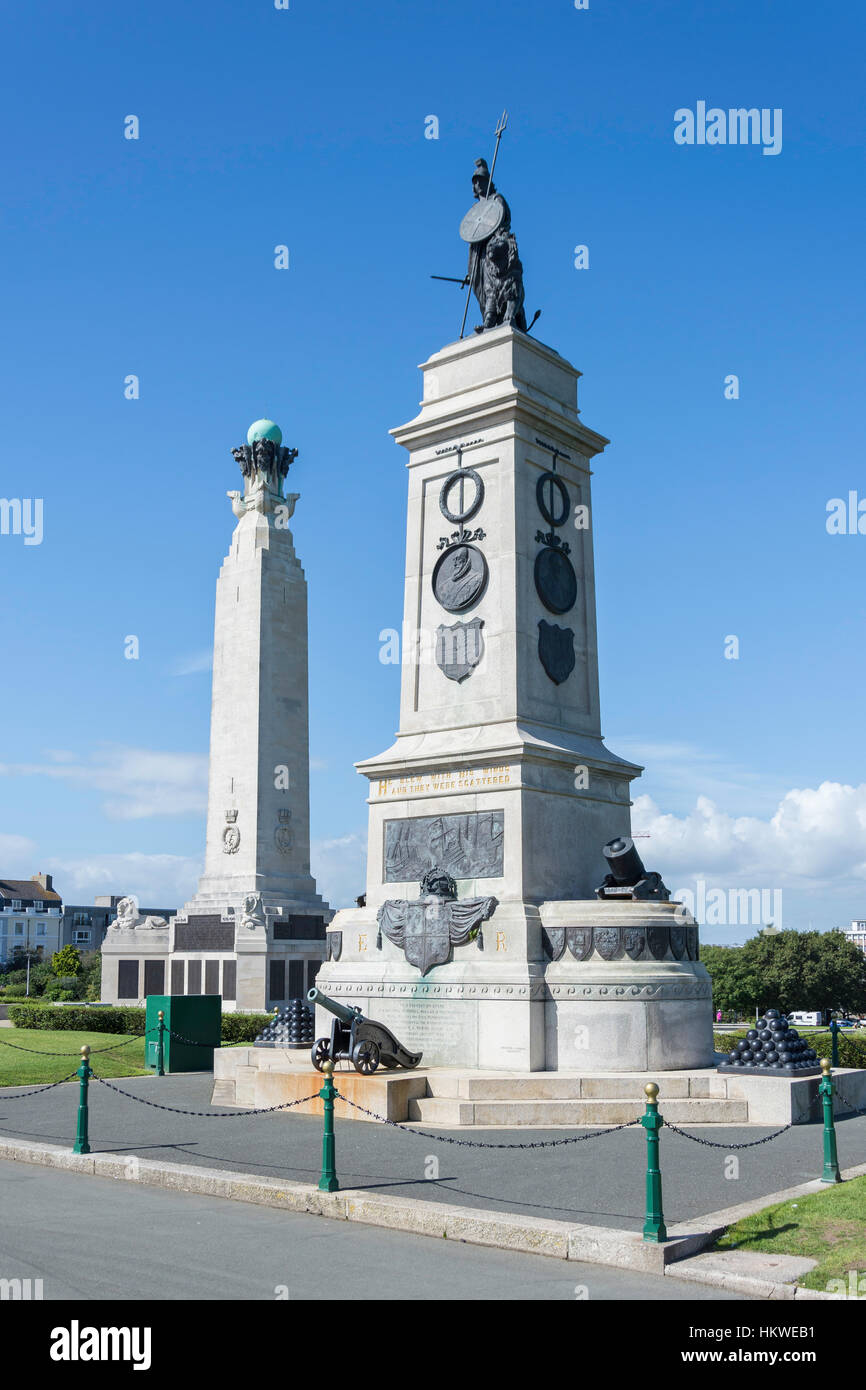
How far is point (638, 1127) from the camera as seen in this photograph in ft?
55.6

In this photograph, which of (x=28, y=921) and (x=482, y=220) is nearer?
(x=482, y=220)

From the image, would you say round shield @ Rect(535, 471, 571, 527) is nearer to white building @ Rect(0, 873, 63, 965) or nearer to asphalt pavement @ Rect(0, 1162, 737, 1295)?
asphalt pavement @ Rect(0, 1162, 737, 1295)

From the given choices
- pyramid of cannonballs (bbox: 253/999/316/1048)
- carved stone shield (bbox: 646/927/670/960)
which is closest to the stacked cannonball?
carved stone shield (bbox: 646/927/670/960)

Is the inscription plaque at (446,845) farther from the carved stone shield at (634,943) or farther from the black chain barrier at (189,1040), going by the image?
the black chain barrier at (189,1040)

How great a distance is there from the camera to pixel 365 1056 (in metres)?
18.2

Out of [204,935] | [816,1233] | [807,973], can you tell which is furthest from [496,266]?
[807,973]

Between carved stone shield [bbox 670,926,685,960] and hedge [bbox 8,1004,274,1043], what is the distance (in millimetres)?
16610

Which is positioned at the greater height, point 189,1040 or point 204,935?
point 204,935

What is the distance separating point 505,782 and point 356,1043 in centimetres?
510

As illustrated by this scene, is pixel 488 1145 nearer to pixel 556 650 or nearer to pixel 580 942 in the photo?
pixel 580 942

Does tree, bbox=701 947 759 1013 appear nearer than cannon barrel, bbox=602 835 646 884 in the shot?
No

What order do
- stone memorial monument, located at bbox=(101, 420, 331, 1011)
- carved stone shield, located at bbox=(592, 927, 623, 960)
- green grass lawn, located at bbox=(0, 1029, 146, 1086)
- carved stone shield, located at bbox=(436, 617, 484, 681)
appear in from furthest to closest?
stone memorial monument, located at bbox=(101, 420, 331, 1011)
green grass lawn, located at bbox=(0, 1029, 146, 1086)
carved stone shield, located at bbox=(436, 617, 484, 681)
carved stone shield, located at bbox=(592, 927, 623, 960)

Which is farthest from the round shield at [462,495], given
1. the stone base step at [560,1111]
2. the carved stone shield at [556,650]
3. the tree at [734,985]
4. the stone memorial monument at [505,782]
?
the tree at [734,985]

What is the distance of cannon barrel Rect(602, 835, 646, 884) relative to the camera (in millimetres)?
20812
